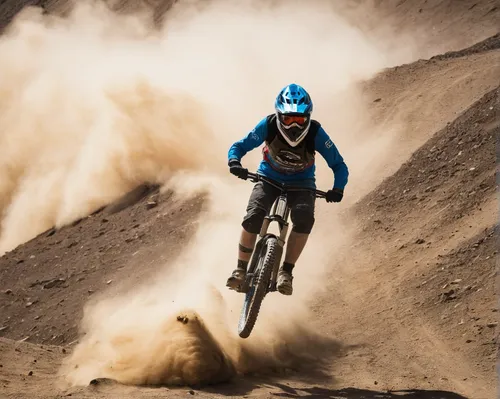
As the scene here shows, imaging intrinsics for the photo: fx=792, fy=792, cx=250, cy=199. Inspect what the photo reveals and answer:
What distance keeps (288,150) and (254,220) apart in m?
0.96

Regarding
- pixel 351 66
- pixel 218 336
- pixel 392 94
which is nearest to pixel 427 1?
pixel 351 66

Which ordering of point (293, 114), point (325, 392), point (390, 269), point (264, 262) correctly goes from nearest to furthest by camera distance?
point (325, 392), point (293, 114), point (264, 262), point (390, 269)

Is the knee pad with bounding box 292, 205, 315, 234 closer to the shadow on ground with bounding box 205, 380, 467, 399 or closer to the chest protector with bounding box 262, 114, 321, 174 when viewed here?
the chest protector with bounding box 262, 114, 321, 174

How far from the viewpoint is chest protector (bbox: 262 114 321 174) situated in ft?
31.7

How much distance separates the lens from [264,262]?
939cm

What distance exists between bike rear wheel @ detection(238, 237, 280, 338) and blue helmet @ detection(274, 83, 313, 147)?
49.9 inches

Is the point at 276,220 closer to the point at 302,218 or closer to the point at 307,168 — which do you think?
the point at 302,218

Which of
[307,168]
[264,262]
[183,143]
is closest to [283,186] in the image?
[307,168]

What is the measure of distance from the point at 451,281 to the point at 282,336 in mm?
2815

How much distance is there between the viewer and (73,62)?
28.5 m

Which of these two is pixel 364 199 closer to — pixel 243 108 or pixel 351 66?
pixel 243 108

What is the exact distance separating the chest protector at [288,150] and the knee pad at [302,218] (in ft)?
1.83

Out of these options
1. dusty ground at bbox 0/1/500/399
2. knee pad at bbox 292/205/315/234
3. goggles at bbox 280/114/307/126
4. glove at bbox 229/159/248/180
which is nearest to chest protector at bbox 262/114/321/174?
goggles at bbox 280/114/307/126

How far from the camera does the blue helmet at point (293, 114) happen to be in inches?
366
